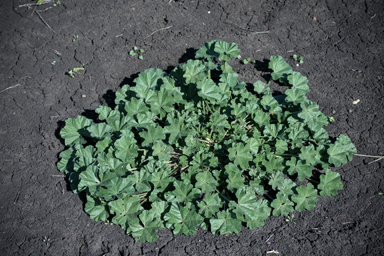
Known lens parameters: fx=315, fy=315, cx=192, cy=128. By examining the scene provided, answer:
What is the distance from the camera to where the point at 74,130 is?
141 inches

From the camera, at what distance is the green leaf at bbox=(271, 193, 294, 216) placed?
3.15m

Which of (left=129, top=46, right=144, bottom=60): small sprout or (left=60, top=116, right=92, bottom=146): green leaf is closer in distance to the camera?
(left=60, top=116, right=92, bottom=146): green leaf

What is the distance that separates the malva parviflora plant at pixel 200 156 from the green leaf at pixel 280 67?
0.49 feet

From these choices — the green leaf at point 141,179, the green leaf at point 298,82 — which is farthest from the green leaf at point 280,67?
the green leaf at point 141,179

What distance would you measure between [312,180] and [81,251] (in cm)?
250

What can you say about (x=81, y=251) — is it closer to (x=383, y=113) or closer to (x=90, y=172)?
(x=90, y=172)

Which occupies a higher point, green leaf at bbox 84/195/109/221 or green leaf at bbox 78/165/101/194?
green leaf at bbox 78/165/101/194

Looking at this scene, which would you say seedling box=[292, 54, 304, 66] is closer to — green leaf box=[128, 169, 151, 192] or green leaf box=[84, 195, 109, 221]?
green leaf box=[128, 169, 151, 192]

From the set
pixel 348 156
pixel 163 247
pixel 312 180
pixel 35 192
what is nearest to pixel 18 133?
pixel 35 192

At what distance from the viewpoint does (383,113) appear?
3.92 meters

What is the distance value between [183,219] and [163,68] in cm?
220

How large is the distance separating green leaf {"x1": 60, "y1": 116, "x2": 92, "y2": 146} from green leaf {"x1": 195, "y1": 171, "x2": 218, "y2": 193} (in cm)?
143

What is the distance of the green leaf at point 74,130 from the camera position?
3561 millimetres

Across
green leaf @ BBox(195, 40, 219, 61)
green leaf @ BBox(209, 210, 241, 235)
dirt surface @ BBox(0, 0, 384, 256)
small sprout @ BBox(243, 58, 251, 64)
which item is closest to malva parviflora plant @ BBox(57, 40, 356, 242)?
green leaf @ BBox(209, 210, 241, 235)
